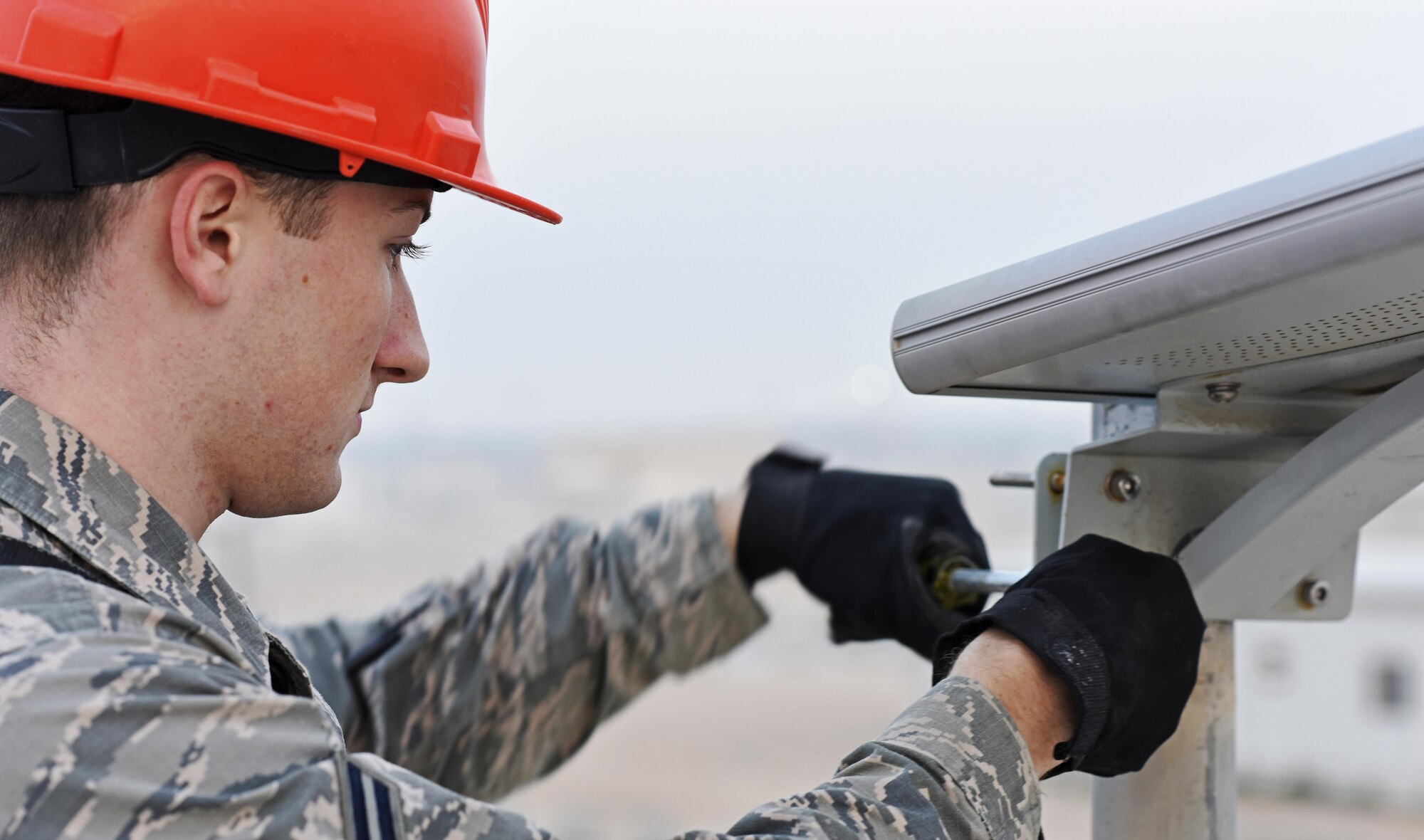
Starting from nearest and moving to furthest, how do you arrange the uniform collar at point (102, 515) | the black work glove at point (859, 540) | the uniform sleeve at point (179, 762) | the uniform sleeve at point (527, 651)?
the uniform sleeve at point (179, 762)
the uniform collar at point (102, 515)
the black work glove at point (859, 540)
the uniform sleeve at point (527, 651)

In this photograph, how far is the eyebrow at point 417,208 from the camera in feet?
3.62

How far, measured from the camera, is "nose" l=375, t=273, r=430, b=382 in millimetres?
1114

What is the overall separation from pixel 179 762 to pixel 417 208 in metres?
0.54

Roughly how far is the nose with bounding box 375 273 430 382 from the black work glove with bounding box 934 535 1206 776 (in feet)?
1.83

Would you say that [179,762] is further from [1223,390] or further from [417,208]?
[1223,390]

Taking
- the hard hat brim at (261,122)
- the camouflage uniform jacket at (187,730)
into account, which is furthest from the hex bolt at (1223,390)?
the hard hat brim at (261,122)

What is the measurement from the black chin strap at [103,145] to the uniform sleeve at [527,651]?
84cm

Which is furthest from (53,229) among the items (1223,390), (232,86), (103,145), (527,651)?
(1223,390)

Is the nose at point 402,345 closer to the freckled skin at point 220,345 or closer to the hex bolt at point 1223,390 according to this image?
the freckled skin at point 220,345

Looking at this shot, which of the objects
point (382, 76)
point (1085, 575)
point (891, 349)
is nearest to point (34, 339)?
point (382, 76)

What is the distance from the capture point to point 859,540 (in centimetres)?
152

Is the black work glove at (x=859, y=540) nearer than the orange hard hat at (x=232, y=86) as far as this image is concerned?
No

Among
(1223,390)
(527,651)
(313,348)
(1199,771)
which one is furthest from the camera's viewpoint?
(527,651)

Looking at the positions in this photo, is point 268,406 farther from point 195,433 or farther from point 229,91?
point 229,91
